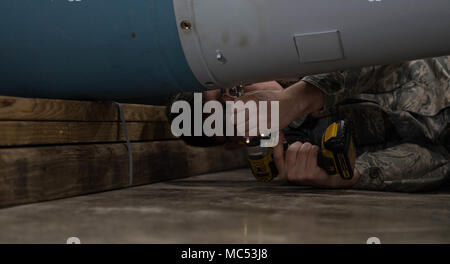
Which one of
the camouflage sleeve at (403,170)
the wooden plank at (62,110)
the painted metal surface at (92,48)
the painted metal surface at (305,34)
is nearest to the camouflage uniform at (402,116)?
Answer: the camouflage sleeve at (403,170)

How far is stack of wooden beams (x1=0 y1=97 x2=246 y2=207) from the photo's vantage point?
0.95 meters

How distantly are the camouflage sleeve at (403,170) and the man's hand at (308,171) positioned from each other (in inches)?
1.6

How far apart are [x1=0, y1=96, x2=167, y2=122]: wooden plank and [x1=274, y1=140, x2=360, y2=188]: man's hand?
Answer: 1.73ft

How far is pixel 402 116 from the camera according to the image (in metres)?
1.29

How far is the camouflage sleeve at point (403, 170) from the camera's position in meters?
1.17

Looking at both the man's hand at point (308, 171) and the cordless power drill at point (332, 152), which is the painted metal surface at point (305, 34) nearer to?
the cordless power drill at point (332, 152)

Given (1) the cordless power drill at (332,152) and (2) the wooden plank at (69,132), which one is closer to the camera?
(2) the wooden plank at (69,132)

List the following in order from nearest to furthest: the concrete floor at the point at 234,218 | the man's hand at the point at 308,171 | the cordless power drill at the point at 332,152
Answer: the concrete floor at the point at 234,218, the cordless power drill at the point at 332,152, the man's hand at the point at 308,171

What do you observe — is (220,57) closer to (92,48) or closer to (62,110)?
(92,48)

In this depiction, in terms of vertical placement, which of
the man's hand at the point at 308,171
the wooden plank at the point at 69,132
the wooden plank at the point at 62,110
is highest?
the wooden plank at the point at 62,110

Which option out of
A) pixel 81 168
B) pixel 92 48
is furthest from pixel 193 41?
pixel 81 168

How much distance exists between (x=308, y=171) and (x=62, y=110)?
2.34 ft

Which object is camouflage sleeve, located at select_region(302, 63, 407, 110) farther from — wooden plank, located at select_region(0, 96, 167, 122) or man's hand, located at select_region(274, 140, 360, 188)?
wooden plank, located at select_region(0, 96, 167, 122)

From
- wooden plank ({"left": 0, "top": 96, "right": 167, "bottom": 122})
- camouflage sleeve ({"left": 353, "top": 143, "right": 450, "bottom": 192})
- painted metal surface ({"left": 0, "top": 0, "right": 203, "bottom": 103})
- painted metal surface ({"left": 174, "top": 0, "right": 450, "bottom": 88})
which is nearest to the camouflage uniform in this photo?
camouflage sleeve ({"left": 353, "top": 143, "right": 450, "bottom": 192})
